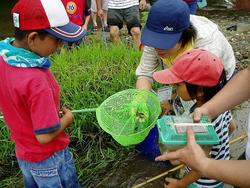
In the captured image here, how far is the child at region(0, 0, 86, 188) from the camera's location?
1873 mm

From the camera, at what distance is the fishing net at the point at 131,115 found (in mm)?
2279

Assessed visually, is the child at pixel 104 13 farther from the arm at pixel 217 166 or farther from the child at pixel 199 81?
the arm at pixel 217 166

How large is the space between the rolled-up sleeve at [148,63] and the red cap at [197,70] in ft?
1.90

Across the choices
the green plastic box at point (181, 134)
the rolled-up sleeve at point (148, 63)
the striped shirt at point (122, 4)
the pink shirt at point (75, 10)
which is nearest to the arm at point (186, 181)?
the green plastic box at point (181, 134)

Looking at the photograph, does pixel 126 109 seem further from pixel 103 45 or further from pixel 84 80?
pixel 103 45

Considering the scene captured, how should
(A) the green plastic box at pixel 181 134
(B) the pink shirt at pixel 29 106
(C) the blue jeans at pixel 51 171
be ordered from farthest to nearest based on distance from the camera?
(C) the blue jeans at pixel 51 171 → (B) the pink shirt at pixel 29 106 → (A) the green plastic box at pixel 181 134

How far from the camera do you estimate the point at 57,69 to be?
3818mm

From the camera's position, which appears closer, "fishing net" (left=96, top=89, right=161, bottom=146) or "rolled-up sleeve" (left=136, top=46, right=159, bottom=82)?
"fishing net" (left=96, top=89, right=161, bottom=146)

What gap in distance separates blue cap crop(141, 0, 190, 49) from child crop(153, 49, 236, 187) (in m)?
0.23

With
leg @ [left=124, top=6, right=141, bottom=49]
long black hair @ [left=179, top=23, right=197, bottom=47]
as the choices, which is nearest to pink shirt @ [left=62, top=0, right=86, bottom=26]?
leg @ [left=124, top=6, right=141, bottom=49]

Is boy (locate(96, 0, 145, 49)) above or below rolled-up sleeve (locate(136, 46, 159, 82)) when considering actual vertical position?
below

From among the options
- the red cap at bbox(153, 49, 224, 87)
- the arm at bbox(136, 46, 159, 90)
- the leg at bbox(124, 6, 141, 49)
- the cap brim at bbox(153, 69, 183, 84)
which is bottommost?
the leg at bbox(124, 6, 141, 49)

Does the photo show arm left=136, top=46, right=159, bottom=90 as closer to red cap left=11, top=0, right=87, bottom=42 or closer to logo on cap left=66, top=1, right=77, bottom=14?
red cap left=11, top=0, right=87, bottom=42

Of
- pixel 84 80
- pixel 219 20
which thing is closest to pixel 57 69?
pixel 84 80
